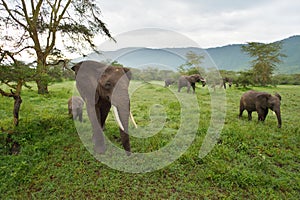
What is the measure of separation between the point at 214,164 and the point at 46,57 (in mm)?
7099

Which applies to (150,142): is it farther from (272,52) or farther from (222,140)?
(272,52)

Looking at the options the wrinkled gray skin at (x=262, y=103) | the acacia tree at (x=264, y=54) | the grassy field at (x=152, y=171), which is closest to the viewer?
the grassy field at (x=152, y=171)

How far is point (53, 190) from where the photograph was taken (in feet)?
12.4

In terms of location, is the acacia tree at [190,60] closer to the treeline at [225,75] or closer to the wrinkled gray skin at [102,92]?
the treeline at [225,75]

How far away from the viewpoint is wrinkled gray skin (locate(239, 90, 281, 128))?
7.18 metres

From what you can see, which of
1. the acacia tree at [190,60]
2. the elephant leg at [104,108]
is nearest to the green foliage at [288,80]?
the acacia tree at [190,60]

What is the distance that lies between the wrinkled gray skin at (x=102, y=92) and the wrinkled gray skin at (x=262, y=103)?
524cm

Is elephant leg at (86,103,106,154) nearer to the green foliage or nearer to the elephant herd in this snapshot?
the elephant herd

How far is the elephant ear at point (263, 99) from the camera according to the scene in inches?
294

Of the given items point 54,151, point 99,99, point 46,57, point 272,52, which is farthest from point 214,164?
point 272,52

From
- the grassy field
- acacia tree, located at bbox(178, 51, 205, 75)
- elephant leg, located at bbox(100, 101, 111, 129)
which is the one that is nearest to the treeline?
acacia tree, located at bbox(178, 51, 205, 75)

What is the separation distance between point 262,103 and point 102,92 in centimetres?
Result: 586

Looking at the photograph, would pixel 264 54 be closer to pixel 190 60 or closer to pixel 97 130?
pixel 190 60

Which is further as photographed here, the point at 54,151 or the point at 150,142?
the point at 150,142
